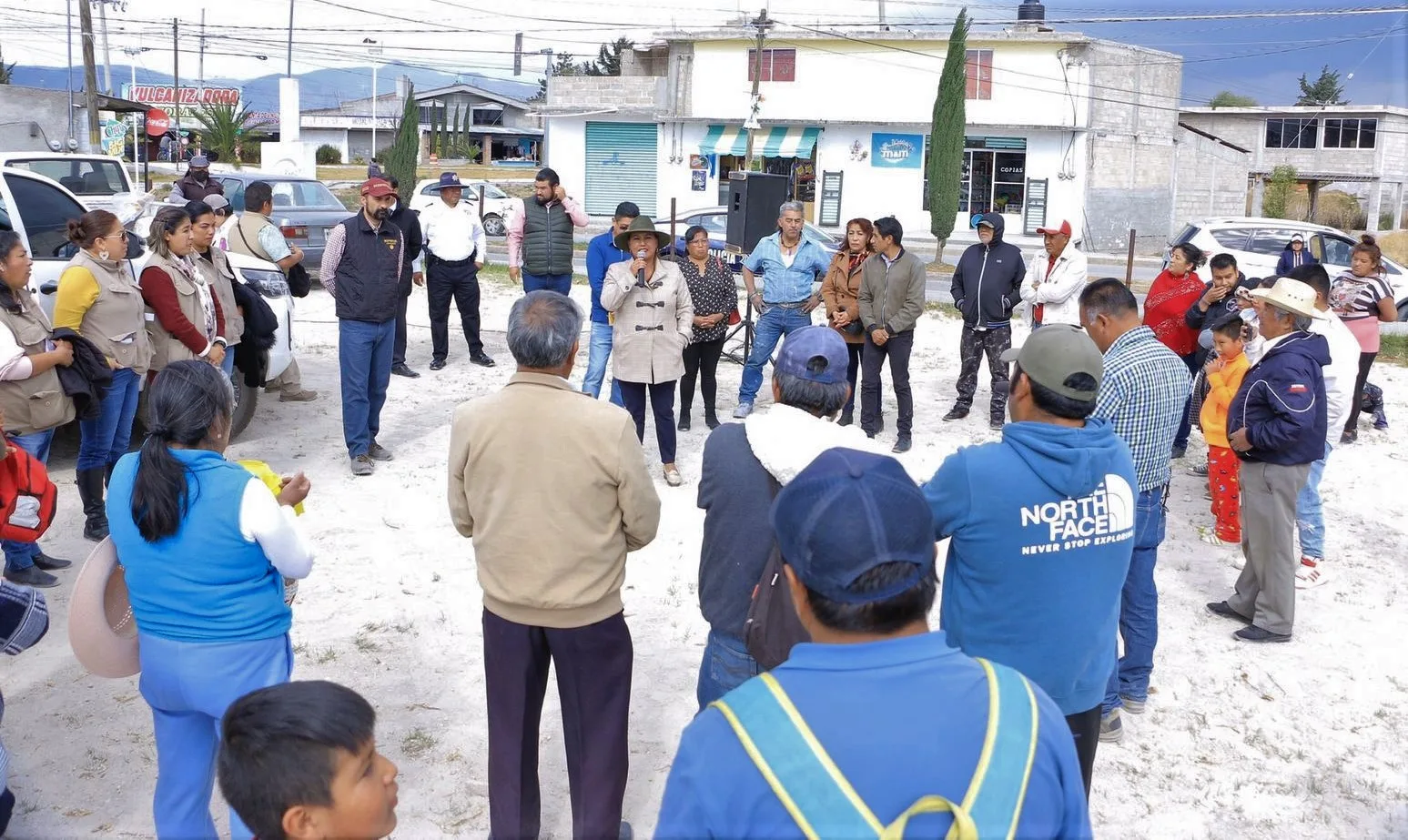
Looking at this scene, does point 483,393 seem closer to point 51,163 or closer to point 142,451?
point 51,163

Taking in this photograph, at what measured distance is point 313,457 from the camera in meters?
8.03

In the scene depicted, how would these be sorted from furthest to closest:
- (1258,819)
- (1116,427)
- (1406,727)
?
(1406,727) → (1116,427) → (1258,819)

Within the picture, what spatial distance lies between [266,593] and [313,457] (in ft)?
17.1

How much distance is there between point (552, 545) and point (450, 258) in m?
7.78

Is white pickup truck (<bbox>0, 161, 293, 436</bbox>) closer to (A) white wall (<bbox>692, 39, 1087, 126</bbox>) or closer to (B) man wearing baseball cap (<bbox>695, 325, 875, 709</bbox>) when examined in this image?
(B) man wearing baseball cap (<bbox>695, 325, 875, 709</bbox>)

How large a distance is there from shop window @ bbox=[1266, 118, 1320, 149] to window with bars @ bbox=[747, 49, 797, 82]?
22.4 meters

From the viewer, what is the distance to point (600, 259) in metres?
8.67

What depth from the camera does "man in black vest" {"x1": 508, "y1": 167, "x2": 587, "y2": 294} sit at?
9.94m

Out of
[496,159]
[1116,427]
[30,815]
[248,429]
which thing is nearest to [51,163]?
[248,429]

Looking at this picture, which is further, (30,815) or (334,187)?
(334,187)

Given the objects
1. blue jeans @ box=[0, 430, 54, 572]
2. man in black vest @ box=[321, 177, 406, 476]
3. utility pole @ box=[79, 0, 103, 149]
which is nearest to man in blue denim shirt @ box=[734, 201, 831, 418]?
man in black vest @ box=[321, 177, 406, 476]

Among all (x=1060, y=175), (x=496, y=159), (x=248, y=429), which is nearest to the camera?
(x=248, y=429)

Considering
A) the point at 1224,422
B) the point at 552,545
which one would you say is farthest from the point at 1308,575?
the point at 552,545

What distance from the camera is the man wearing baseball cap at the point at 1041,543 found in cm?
283
